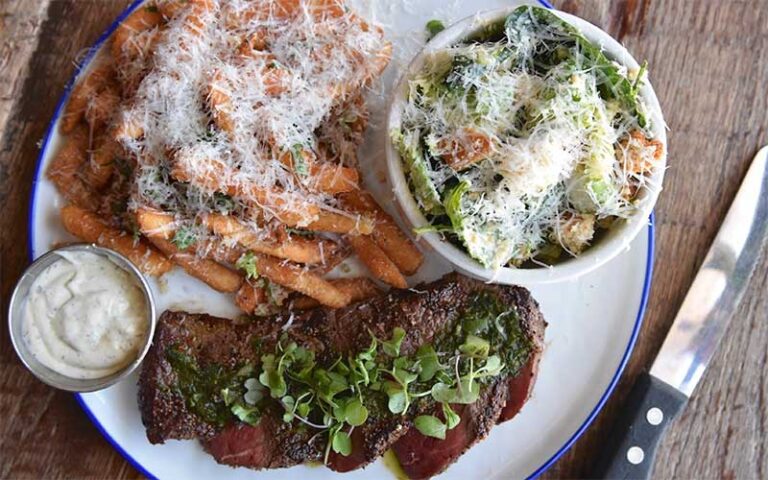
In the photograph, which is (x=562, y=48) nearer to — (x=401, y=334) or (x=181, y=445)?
(x=401, y=334)

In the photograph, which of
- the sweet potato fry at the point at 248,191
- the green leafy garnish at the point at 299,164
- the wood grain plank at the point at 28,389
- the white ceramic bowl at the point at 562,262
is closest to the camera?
the white ceramic bowl at the point at 562,262

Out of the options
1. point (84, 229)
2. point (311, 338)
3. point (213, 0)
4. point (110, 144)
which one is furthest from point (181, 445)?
point (213, 0)

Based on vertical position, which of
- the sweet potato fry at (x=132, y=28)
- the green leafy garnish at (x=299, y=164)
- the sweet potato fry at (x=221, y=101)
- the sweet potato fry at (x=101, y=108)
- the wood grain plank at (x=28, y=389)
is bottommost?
the wood grain plank at (x=28, y=389)

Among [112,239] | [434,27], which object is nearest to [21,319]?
[112,239]

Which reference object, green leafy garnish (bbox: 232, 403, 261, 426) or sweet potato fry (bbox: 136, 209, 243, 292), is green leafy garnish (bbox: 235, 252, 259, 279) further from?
green leafy garnish (bbox: 232, 403, 261, 426)

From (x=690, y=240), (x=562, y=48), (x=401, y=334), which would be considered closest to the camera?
(x=562, y=48)

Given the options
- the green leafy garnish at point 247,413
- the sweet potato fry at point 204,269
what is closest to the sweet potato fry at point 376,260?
the sweet potato fry at point 204,269

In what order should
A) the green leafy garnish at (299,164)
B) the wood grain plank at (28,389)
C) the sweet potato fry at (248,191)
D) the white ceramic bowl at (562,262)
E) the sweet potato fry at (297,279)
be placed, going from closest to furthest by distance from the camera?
the white ceramic bowl at (562,262)
the sweet potato fry at (248,191)
the green leafy garnish at (299,164)
the sweet potato fry at (297,279)
the wood grain plank at (28,389)

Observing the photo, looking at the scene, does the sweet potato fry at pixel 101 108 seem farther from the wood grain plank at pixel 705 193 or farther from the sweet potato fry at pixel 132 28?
the wood grain plank at pixel 705 193
